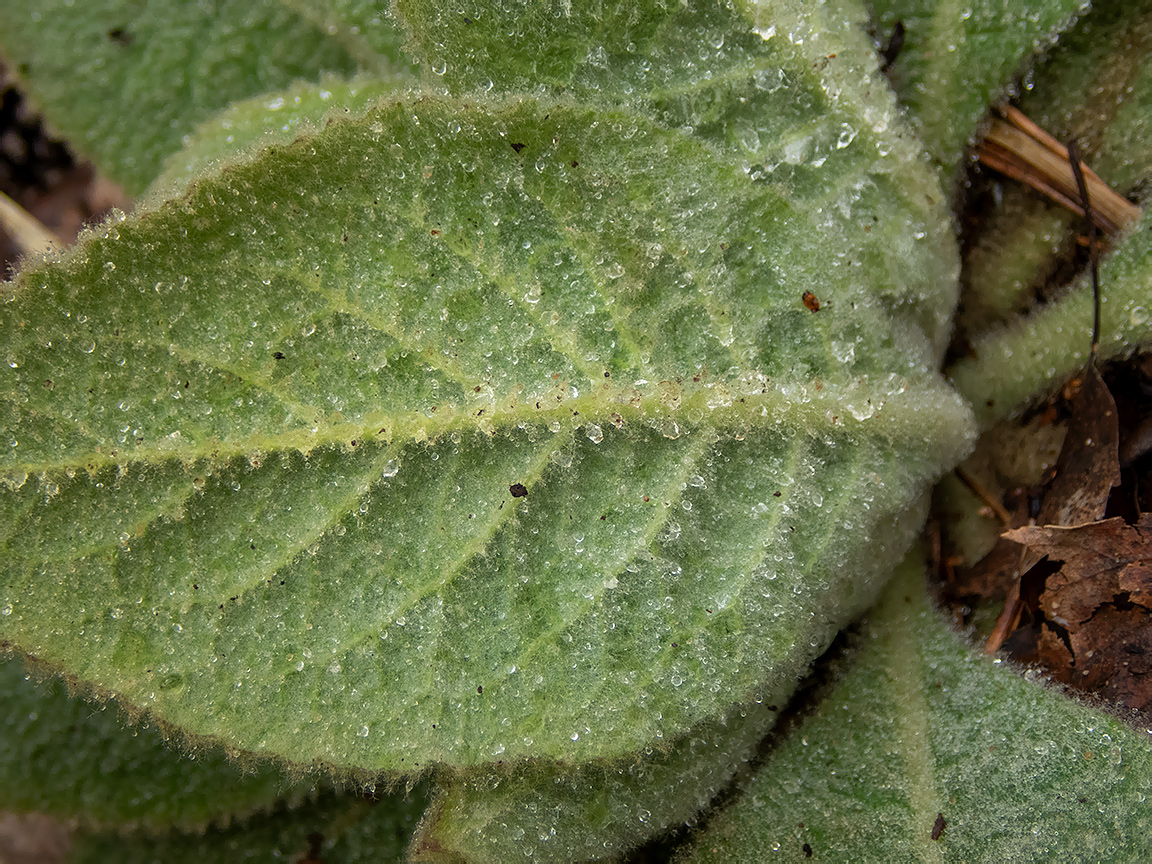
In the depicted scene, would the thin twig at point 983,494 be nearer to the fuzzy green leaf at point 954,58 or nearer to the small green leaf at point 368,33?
the fuzzy green leaf at point 954,58

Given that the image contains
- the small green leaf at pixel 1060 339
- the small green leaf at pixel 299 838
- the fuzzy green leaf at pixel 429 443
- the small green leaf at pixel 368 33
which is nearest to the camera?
the fuzzy green leaf at pixel 429 443

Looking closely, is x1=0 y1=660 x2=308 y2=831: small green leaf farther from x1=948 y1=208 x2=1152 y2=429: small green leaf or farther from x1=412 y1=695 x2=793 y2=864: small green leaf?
x1=948 y1=208 x2=1152 y2=429: small green leaf

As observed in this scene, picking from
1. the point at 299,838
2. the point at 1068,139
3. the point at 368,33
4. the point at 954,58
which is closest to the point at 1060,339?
the point at 1068,139

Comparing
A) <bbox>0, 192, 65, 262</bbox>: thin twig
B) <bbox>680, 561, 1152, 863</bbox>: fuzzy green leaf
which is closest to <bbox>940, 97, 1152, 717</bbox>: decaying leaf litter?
<bbox>680, 561, 1152, 863</bbox>: fuzzy green leaf

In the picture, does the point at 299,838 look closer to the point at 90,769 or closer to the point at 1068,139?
the point at 90,769

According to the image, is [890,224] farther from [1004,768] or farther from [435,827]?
[435,827]

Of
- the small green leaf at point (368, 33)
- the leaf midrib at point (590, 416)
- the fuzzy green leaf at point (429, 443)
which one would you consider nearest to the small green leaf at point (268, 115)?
the small green leaf at point (368, 33)

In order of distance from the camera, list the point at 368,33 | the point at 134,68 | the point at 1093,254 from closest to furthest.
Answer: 1. the point at 1093,254
2. the point at 368,33
3. the point at 134,68
